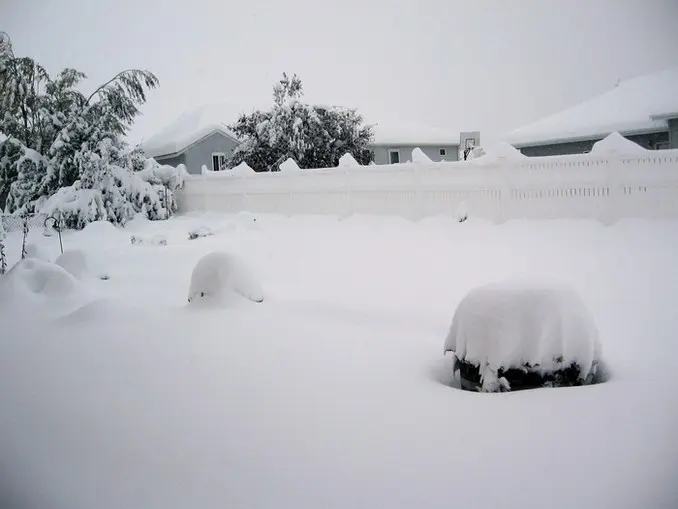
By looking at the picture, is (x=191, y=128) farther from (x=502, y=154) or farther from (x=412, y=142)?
(x=502, y=154)

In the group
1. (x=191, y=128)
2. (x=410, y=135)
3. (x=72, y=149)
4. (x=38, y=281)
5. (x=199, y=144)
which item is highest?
(x=191, y=128)

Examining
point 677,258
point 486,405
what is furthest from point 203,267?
point 677,258

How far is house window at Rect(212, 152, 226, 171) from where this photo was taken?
21.1 m

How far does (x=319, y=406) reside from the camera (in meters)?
2.86

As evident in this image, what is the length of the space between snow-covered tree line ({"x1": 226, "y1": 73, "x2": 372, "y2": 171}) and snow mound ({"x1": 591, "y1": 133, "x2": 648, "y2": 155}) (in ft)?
36.2

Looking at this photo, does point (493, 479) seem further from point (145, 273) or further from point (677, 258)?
point (145, 273)

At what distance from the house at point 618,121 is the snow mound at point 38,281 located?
11.1 metres

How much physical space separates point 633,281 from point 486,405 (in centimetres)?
350

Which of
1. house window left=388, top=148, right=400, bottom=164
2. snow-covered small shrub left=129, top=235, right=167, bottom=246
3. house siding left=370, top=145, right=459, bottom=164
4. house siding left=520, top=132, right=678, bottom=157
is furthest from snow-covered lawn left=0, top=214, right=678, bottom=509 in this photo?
house window left=388, top=148, right=400, bottom=164

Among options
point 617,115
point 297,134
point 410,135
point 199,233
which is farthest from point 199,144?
point 617,115

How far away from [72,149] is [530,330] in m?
13.0

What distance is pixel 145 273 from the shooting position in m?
7.31

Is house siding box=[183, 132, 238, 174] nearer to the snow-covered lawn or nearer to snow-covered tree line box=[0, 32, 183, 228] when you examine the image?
snow-covered tree line box=[0, 32, 183, 228]

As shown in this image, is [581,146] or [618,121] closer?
[618,121]
